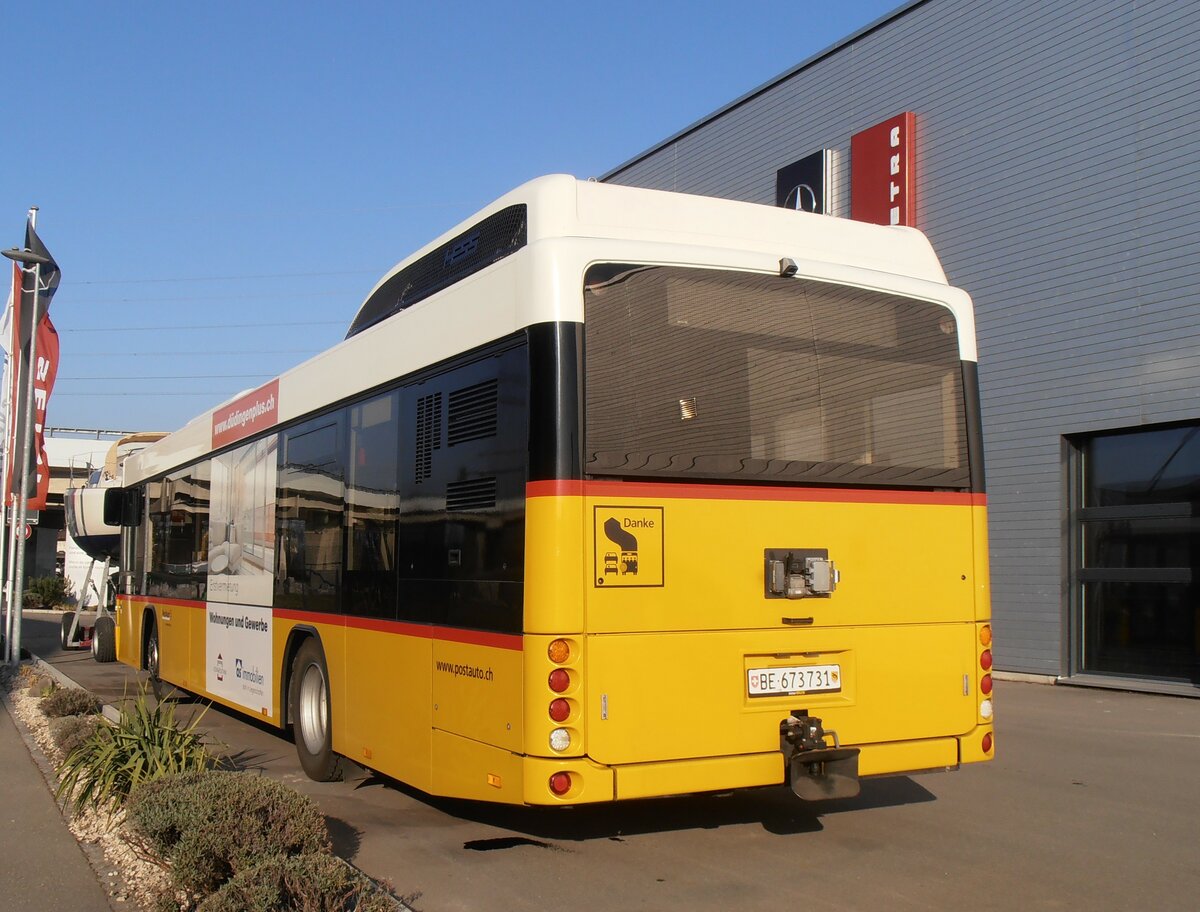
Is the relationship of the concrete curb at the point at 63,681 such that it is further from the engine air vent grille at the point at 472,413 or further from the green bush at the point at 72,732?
the engine air vent grille at the point at 472,413

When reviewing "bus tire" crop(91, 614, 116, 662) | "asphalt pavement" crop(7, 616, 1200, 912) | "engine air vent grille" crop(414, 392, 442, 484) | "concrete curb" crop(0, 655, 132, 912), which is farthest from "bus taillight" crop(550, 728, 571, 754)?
"bus tire" crop(91, 614, 116, 662)

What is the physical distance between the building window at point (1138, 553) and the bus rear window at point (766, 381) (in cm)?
1013

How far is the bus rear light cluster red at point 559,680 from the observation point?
220 inches

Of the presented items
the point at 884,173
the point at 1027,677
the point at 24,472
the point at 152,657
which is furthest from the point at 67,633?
the point at 1027,677

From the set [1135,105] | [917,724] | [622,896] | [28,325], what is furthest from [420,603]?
[28,325]

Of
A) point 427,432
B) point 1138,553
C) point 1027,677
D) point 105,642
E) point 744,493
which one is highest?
point 427,432

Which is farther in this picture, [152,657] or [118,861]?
[152,657]

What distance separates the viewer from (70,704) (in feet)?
37.9

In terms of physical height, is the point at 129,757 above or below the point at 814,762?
below

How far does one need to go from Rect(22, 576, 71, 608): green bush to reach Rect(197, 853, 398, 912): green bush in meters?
48.4

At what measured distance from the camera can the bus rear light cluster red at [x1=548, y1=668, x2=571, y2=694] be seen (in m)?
5.58

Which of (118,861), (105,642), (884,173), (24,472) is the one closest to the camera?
(118,861)

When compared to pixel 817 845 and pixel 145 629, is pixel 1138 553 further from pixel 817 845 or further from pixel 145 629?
pixel 145 629

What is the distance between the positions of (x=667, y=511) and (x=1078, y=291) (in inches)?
501
